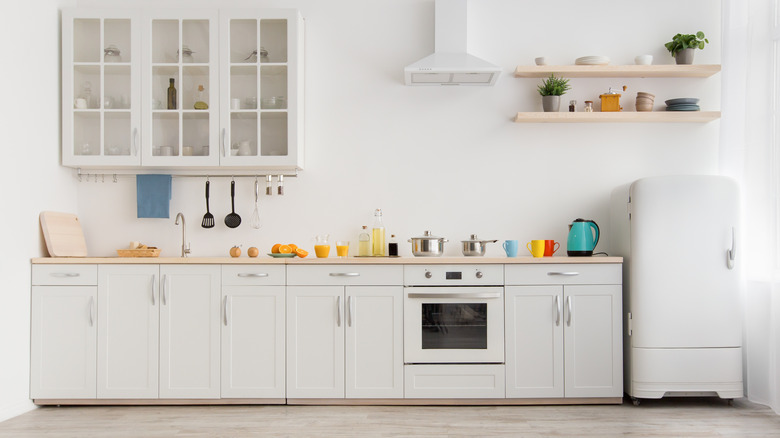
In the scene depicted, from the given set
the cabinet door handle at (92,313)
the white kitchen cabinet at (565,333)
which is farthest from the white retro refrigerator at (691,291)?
the cabinet door handle at (92,313)

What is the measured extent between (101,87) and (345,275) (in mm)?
1980

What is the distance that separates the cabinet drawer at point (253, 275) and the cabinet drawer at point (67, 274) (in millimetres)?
778

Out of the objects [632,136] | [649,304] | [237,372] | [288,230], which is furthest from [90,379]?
[632,136]

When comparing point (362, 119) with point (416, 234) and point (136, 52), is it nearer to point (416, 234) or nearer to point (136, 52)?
point (416, 234)

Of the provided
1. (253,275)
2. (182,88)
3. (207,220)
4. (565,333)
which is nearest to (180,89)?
(182,88)

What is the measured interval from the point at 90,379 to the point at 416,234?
7.10 ft

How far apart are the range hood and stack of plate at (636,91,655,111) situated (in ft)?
3.14

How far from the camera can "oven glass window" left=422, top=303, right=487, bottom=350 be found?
12.0ft

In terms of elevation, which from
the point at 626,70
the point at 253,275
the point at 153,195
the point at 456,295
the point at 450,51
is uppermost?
the point at 450,51

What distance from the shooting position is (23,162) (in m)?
3.64

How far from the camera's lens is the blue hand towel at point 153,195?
4141mm

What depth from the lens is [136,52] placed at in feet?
13.0

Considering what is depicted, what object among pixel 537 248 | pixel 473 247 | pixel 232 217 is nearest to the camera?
pixel 537 248

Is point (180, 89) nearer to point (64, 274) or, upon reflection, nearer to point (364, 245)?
point (64, 274)
